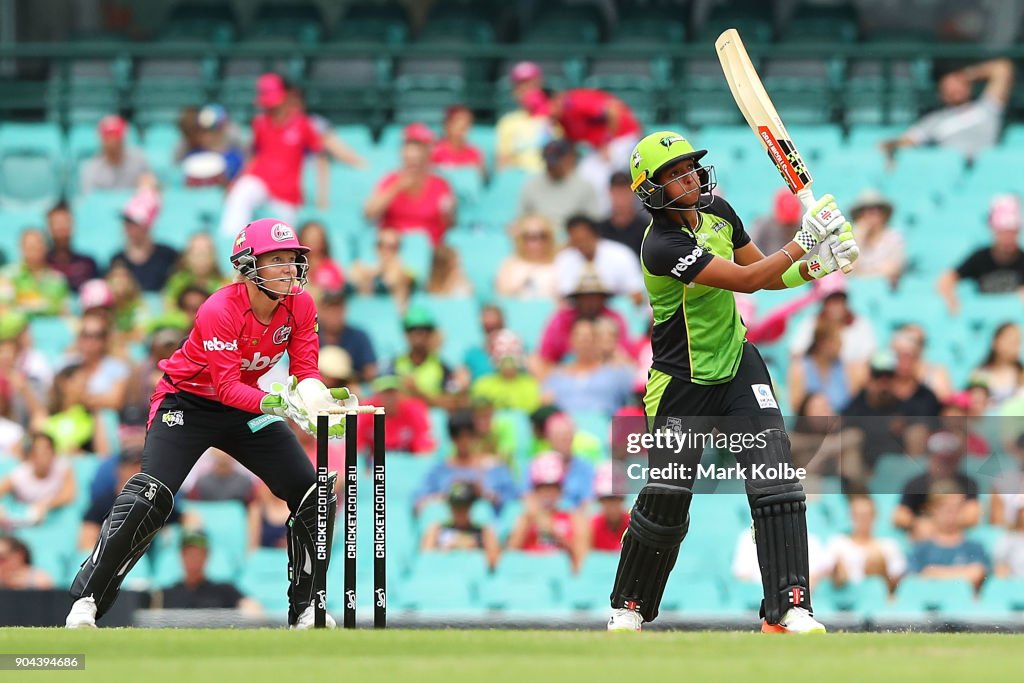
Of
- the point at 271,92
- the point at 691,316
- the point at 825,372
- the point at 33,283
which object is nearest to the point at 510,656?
the point at 691,316

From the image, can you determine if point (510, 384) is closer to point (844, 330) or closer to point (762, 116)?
point (844, 330)

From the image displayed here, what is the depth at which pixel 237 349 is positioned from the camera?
841cm

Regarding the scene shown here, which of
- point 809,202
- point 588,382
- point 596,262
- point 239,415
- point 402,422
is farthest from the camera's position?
point 596,262

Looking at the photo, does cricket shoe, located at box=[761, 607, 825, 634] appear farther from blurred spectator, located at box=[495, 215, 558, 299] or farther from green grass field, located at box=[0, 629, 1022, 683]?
blurred spectator, located at box=[495, 215, 558, 299]

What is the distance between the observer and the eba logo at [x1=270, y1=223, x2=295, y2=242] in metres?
8.39

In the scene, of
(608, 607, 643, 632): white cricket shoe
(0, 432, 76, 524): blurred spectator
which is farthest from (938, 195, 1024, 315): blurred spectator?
(0, 432, 76, 524): blurred spectator

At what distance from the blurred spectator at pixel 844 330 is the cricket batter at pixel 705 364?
177 inches

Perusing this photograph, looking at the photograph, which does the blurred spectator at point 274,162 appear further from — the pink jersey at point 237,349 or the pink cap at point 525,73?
the pink jersey at point 237,349

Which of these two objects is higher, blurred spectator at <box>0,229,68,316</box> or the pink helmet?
blurred spectator at <box>0,229,68,316</box>

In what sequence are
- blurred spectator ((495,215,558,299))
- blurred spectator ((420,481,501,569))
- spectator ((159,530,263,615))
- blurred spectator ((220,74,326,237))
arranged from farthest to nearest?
blurred spectator ((220,74,326,237)) → blurred spectator ((495,215,558,299)) → blurred spectator ((420,481,501,569)) → spectator ((159,530,263,615))

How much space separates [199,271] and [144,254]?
0.84 metres

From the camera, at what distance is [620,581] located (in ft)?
27.5

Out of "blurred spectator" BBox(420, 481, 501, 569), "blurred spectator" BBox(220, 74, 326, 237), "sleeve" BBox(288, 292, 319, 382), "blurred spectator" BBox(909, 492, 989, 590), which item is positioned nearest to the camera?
"sleeve" BBox(288, 292, 319, 382)

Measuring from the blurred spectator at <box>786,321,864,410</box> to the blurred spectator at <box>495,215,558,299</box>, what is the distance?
7.13ft
